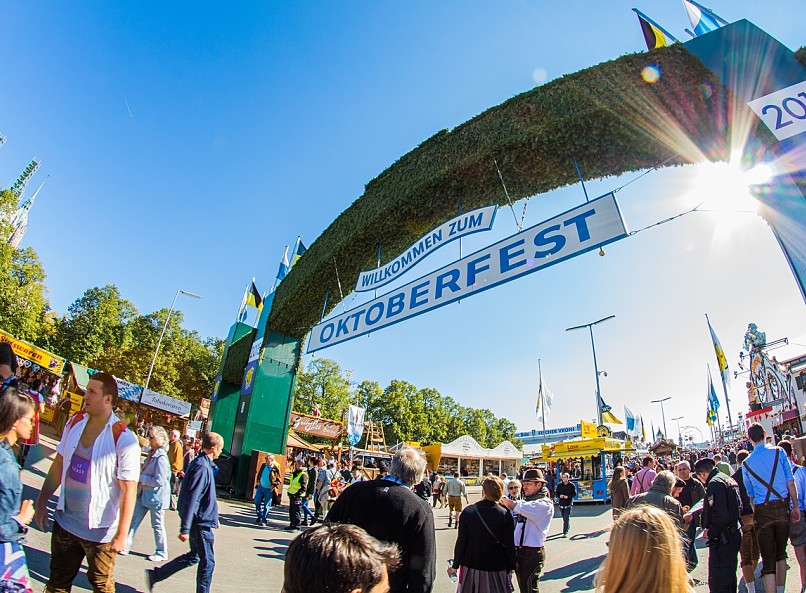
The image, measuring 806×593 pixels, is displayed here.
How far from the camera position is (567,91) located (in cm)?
732

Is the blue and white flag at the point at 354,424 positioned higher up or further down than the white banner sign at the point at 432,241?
further down

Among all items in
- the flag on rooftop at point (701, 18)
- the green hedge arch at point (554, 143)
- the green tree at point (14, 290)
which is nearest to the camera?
the flag on rooftop at point (701, 18)

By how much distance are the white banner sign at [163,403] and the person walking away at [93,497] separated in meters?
23.4

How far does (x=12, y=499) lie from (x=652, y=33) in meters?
9.67

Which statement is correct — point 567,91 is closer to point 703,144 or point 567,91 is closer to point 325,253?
point 703,144

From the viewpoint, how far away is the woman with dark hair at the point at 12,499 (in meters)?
2.22

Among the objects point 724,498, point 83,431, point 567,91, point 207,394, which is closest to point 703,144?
point 567,91

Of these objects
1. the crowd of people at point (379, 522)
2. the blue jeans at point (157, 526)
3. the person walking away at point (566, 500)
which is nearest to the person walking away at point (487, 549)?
the crowd of people at point (379, 522)

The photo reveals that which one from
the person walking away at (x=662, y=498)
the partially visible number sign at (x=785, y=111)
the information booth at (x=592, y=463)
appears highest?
the partially visible number sign at (x=785, y=111)

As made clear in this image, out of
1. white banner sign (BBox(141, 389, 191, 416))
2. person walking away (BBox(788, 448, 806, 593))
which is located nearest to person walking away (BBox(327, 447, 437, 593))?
person walking away (BBox(788, 448, 806, 593))

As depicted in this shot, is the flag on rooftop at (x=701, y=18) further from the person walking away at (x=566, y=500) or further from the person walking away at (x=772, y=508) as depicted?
the person walking away at (x=566, y=500)

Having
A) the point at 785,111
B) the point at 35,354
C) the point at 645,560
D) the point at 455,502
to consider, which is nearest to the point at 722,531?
the point at 645,560

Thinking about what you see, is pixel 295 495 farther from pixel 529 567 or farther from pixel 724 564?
pixel 724 564

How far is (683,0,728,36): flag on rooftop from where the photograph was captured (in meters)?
6.20
